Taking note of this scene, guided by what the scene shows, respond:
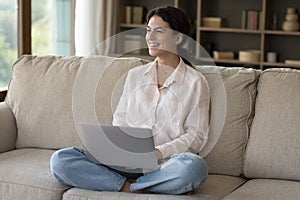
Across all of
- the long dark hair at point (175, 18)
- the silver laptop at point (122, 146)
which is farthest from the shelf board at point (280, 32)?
the silver laptop at point (122, 146)

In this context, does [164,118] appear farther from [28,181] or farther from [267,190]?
[28,181]

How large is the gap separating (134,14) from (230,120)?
11.7ft

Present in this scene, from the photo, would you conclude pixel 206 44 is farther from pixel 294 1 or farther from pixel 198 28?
pixel 294 1

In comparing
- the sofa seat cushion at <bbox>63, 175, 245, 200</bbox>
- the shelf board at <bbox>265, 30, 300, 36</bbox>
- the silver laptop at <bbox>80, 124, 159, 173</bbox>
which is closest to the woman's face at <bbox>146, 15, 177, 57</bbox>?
the silver laptop at <bbox>80, 124, 159, 173</bbox>

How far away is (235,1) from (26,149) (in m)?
3.43

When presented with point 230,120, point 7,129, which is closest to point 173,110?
point 230,120

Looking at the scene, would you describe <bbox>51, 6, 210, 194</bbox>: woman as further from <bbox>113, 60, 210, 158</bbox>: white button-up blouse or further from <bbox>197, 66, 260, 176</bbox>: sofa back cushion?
<bbox>197, 66, 260, 176</bbox>: sofa back cushion

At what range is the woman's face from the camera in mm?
2779

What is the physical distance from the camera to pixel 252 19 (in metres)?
5.83

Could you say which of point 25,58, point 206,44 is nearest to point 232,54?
point 206,44

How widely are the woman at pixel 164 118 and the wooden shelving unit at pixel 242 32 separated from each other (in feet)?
10.1

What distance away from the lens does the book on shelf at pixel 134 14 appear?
6281 millimetres

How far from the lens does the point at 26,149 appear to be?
3.18 meters

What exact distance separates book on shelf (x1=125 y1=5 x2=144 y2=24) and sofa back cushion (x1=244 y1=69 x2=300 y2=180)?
3.54 m
